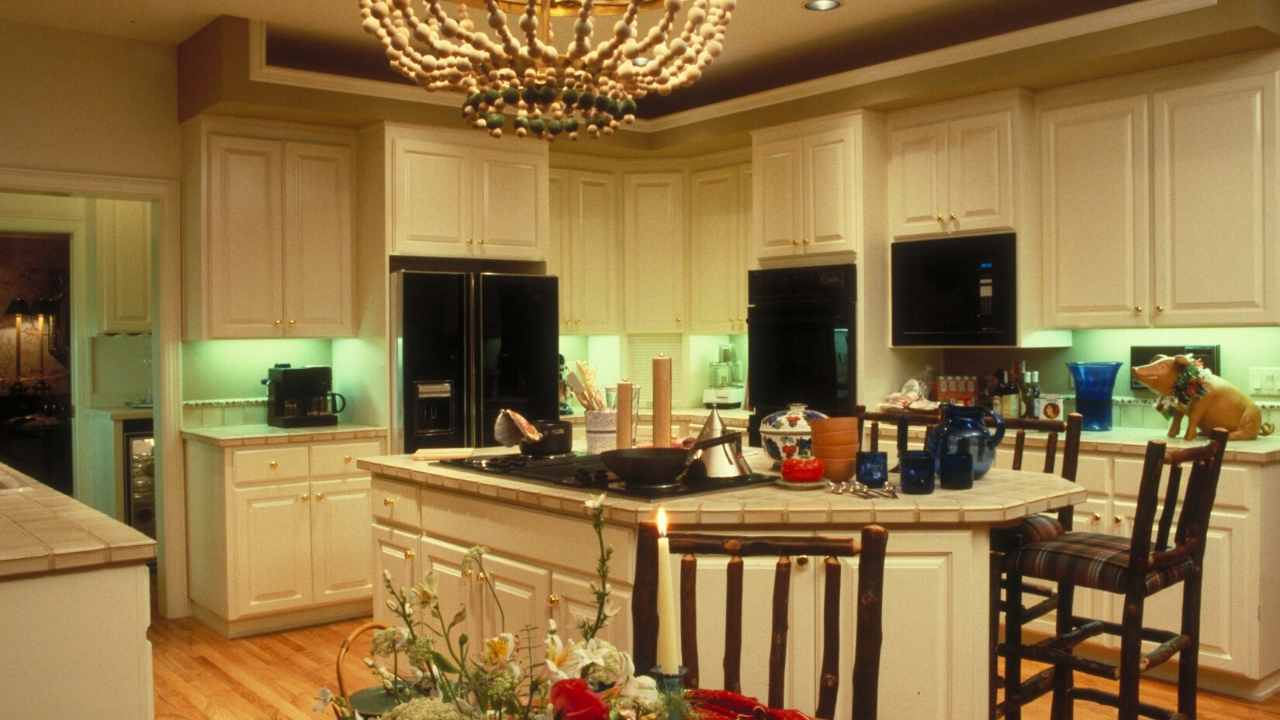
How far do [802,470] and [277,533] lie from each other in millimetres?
2887

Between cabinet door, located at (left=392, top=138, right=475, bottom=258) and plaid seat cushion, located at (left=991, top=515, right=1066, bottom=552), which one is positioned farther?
cabinet door, located at (left=392, top=138, right=475, bottom=258)

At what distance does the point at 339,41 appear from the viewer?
514cm

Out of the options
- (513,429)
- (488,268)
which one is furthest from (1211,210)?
(488,268)

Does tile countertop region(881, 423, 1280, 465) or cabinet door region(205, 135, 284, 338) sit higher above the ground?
cabinet door region(205, 135, 284, 338)

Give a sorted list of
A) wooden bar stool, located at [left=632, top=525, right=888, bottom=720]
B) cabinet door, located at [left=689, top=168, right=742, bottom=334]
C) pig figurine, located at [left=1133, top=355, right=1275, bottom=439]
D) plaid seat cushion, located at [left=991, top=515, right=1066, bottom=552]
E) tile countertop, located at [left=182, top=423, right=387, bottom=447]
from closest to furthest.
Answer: wooden bar stool, located at [left=632, top=525, right=888, bottom=720] → plaid seat cushion, located at [left=991, top=515, right=1066, bottom=552] → pig figurine, located at [left=1133, top=355, right=1275, bottom=439] → tile countertop, located at [left=182, top=423, right=387, bottom=447] → cabinet door, located at [left=689, top=168, right=742, bottom=334]

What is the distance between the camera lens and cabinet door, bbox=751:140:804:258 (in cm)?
527

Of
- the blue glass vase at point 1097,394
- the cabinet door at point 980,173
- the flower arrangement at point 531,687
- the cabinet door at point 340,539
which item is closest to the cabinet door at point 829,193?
the cabinet door at point 980,173

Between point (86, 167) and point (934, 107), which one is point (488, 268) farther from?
point (934, 107)

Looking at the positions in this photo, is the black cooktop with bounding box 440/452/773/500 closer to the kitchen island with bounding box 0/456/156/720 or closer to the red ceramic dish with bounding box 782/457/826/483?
the red ceramic dish with bounding box 782/457/826/483

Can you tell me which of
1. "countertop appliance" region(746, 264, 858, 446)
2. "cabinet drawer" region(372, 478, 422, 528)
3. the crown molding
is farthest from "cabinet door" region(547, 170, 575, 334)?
"cabinet drawer" region(372, 478, 422, 528)

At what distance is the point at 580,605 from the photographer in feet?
9.25

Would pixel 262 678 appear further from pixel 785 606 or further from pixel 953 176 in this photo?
pixel 953 176

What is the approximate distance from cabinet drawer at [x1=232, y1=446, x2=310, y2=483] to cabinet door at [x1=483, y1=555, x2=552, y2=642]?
2.01 metres

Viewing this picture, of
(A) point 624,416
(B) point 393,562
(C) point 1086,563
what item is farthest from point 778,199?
(C) point 1086,563
